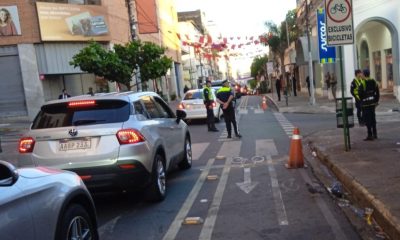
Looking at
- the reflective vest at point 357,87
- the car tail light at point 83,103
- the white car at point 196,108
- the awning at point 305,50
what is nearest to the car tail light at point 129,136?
the car tail light at point 83,103

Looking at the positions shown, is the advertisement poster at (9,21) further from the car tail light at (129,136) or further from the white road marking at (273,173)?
the car tail light at (129,136)

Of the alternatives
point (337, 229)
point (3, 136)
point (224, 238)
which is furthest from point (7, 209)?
point (3, 136)

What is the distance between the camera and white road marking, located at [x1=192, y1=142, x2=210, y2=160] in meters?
12.1

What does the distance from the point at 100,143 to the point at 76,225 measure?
2408 mm

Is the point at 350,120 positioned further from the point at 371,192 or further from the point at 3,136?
the point at 3,136

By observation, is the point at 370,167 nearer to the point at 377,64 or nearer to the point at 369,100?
the point at 369,100

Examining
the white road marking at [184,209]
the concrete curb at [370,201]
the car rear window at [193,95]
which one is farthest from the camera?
the car rear window at [193,95]

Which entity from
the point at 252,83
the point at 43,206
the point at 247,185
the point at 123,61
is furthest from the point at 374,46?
the point at 252,83

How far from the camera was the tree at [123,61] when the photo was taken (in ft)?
72.4

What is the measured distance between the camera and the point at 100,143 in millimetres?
6762

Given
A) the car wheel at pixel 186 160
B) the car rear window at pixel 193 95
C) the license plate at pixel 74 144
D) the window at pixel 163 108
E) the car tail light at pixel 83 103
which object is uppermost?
the car tail light at pixel 83 103

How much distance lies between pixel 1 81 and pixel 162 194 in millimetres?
23203

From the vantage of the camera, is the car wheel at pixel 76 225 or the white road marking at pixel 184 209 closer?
the car wheel at pixel 76 225

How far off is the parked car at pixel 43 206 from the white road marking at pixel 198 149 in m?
7.18
